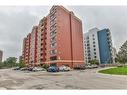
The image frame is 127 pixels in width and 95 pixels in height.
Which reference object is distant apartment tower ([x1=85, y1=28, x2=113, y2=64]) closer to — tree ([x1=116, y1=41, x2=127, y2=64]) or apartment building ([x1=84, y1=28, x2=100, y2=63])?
apartment building ([x1=84, y1=28, x2=100, y2=63])

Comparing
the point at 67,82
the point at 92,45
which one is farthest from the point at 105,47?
the point at 67,82

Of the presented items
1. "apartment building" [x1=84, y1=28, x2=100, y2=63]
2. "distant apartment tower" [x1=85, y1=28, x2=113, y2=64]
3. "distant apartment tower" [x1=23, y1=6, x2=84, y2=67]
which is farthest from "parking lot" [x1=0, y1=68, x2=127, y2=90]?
"apartment building" [x1=84, y1=28, x2=100, y2=63]

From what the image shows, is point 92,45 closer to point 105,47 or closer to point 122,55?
point 105,47

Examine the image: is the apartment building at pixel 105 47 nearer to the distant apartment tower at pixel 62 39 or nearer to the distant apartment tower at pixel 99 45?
the distant apartment tower at pixel 99 45

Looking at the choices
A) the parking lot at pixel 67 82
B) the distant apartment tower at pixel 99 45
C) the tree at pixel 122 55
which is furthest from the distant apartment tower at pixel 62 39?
the distant apartment tower at pixel 99 45

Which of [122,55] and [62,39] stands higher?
[62,39]

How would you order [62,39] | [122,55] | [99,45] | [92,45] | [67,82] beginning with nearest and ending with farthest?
[67,82] < [62,39] < [122,55] < [99,45] < [92,45]

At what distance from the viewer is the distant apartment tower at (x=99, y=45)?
263 ft

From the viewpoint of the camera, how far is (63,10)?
5062 cm

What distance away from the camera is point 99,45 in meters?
87.5

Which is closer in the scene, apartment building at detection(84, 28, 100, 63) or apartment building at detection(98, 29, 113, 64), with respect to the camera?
apartment building at detection(98, 29, 113, 64)

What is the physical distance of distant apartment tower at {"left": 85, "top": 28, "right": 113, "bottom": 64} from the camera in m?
80.3

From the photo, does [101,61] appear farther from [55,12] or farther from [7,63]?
[7,63]
